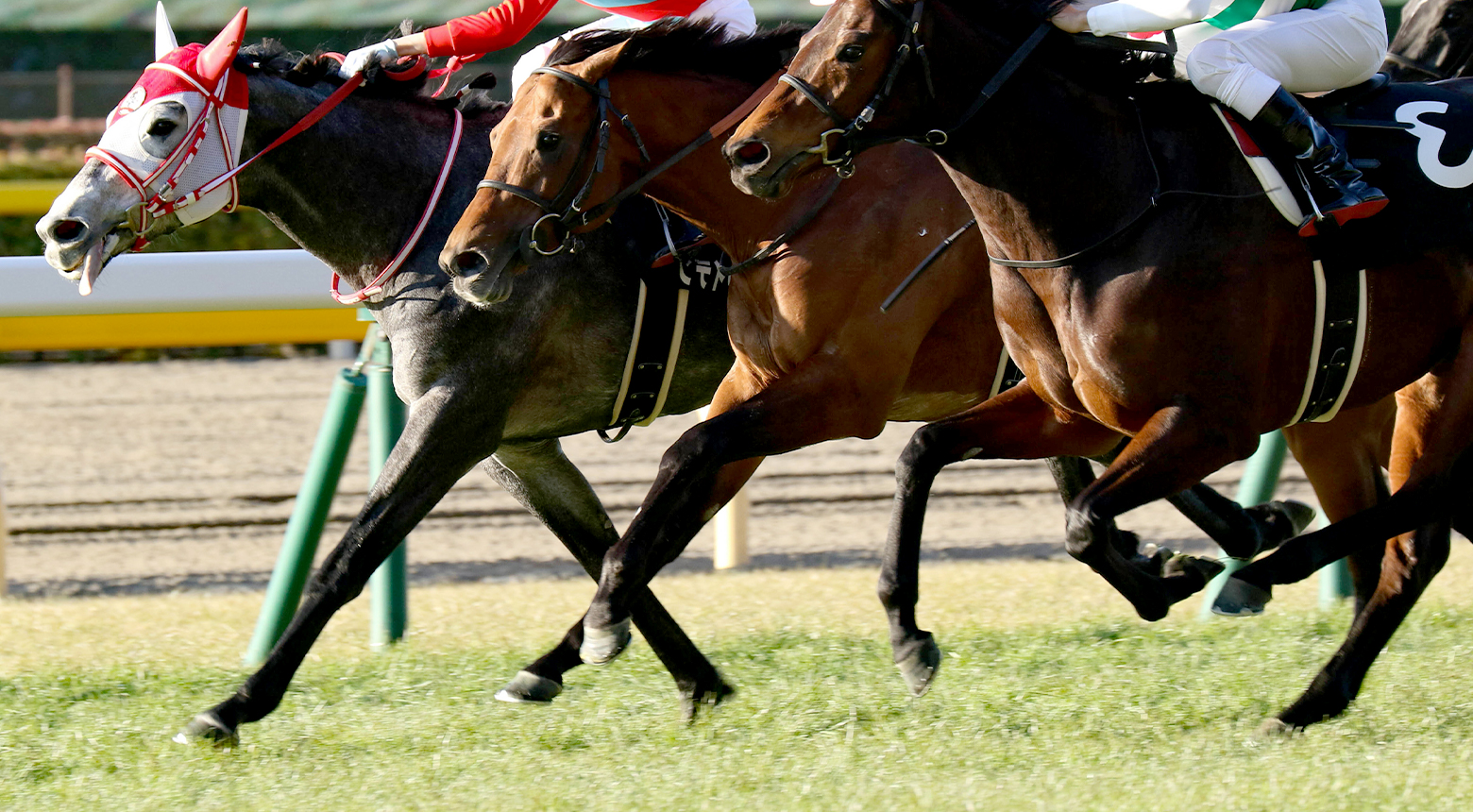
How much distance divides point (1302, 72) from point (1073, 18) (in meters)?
0.53

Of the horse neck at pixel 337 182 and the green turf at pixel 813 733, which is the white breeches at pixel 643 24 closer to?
the horse neck at pixel 337 182

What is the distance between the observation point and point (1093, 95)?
3.73 m

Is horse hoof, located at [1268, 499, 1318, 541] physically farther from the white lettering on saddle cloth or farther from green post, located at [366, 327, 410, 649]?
green post, located at [366, 327, 410, 649]

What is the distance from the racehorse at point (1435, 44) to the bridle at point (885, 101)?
1824 mm

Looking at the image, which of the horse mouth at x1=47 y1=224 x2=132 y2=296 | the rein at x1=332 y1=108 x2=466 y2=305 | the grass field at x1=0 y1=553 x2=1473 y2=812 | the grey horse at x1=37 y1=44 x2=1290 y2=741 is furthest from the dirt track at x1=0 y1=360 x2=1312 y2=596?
the horse mouth at x1=47 y1=224 x2=132 y2=296

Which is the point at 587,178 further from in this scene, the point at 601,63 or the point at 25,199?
the point at 25,199

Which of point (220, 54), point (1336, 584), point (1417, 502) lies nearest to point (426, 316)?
point (220, 54)

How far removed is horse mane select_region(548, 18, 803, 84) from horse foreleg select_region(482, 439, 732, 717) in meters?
1.05

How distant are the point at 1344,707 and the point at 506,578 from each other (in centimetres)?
355

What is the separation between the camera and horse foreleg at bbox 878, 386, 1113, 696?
407 centimetres

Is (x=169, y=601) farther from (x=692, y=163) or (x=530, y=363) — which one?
(x=692, y=163)

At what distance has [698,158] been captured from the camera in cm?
→ 423

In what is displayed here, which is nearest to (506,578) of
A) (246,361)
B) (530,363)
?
(530,363)

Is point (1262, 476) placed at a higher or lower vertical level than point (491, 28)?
lower
